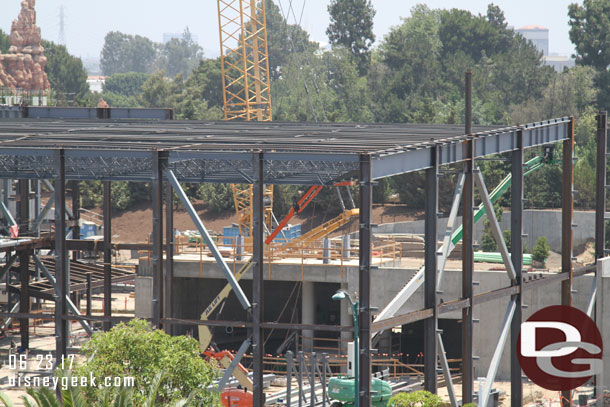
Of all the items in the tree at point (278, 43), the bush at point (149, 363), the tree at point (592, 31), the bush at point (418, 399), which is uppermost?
the tree at point (278, 43)

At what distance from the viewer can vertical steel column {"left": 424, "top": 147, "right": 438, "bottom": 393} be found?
104ft

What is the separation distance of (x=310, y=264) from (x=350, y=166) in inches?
676

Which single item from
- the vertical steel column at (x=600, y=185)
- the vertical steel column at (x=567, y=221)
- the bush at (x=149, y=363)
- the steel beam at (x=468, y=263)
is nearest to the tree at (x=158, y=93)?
the vertical steel column at (x=600, y=185)

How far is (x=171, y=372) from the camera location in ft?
76.7

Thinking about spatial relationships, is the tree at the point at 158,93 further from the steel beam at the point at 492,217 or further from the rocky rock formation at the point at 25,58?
the steel beam at the point at 492,217

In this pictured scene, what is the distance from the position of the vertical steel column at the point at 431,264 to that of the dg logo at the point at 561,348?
28.3 ft

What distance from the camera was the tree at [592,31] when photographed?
4336 inches

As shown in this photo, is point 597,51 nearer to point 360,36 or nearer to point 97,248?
point 360,36

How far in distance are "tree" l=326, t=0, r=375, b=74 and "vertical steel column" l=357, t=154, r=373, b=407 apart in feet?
393

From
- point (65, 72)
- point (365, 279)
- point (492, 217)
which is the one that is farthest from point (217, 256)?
point (65, 72)

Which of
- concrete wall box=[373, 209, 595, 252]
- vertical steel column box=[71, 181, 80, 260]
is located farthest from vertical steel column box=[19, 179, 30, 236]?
concrete wall box=[373, 209, 595, 252]

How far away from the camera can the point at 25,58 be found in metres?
98.2
